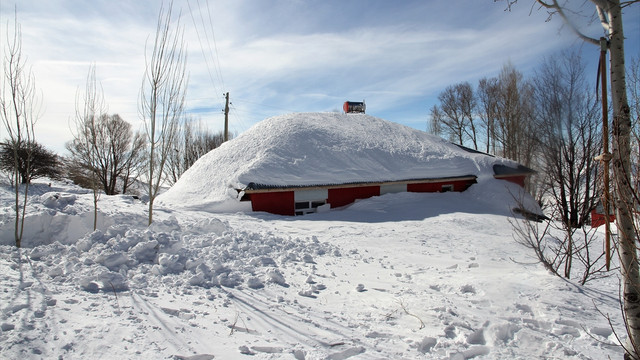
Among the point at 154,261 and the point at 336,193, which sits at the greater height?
the point at 336,193

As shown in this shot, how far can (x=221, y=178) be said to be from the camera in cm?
1534

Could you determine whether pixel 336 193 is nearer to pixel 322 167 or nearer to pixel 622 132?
pixel 322 167

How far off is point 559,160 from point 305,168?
466 inches

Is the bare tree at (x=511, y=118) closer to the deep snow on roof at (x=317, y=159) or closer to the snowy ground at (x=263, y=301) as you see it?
the deep snow on roof at (x=317, y=159)

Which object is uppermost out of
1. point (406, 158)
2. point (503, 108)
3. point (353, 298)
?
point (503, 108)

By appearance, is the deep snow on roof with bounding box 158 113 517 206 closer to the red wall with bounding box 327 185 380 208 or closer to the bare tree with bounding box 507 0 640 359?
the red wall with bounding box 327 185 380 208

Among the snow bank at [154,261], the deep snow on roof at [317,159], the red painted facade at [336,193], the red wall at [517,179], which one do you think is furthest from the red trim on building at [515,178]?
the snow bank at [154,261]

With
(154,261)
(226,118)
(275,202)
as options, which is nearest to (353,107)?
(226,118)

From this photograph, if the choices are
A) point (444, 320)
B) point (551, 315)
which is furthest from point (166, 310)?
point (551, 315)

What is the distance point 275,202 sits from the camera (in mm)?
14141

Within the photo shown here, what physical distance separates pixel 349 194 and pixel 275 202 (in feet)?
11.8

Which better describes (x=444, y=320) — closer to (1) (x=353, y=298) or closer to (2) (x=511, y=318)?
(2) (x=511, y=318)

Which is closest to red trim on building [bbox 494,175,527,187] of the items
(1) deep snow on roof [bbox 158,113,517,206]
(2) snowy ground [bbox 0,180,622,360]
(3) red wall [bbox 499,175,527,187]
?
(3) red wall [bbox 499,175,527,187]

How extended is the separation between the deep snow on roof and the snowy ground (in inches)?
292
